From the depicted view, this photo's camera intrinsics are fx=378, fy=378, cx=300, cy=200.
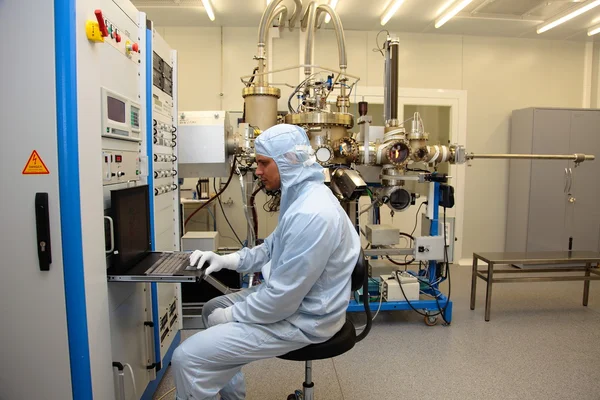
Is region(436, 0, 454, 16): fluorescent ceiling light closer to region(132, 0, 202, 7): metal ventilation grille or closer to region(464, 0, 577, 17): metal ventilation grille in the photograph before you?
region(464, 0, 577, 17): metal ventilation grille

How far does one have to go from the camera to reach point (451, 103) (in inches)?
169

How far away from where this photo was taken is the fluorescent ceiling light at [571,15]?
3.38 m

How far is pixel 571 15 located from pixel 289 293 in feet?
13.4

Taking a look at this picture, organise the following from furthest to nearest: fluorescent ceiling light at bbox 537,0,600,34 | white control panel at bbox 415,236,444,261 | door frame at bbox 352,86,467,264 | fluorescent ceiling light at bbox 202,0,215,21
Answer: door frame at bbox 352,86,467,264 < fluorescent ceiling light at bbox 537,0,600,34 < fluorescent ceiling light at bbox 202,0,215,21 < white control panel at bbox 415,236,444,261

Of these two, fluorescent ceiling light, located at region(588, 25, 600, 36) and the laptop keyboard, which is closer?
the laptop keyboard

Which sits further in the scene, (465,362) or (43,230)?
(465,362)

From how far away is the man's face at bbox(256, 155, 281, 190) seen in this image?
1.42 m

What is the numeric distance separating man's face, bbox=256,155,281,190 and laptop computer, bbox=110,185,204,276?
1.40 ft

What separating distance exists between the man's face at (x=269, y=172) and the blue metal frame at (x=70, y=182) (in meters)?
0.61

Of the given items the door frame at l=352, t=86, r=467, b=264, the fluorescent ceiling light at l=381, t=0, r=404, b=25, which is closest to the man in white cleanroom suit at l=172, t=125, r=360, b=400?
the fluorescent ceiling light at l=381, t=0, r=404, b=25

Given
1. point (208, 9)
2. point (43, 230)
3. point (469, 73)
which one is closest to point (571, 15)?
point (469, 73)

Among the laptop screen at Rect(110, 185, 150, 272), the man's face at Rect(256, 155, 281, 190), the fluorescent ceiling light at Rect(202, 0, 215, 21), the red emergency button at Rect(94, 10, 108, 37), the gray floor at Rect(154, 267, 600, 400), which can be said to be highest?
the fluorescent ceiling light at Rect(202, 0, 215, 21)

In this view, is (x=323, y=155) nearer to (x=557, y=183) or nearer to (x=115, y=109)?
(x=115, y=109)

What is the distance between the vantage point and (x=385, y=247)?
9.37 feet
